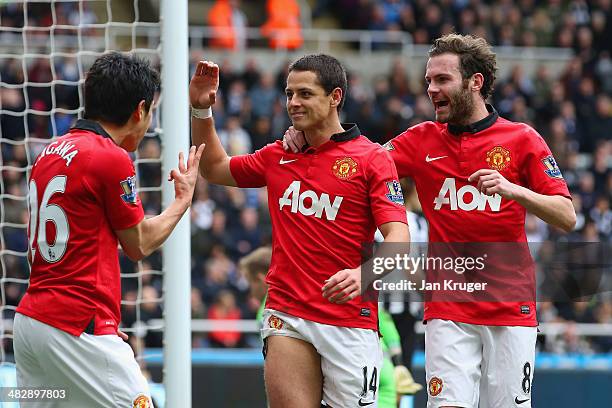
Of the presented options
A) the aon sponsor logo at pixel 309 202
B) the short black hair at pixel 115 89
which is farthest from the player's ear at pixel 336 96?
the short black hair at pixel 115 89

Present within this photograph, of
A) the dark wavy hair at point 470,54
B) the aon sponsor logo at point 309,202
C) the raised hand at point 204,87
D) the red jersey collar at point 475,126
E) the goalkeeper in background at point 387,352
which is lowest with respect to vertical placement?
the goalkeeper in background at point 387,352

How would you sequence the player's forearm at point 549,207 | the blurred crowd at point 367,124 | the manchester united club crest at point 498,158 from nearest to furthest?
the player's forearm at point 549,207 → the manchester united club crest at point 498,158 → the blurred crowd at point 367,124

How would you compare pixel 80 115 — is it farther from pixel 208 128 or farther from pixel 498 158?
pixel 498 158

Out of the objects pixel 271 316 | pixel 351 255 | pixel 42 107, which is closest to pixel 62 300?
pixel 271 316

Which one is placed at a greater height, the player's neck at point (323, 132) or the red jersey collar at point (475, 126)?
the red jersey collar at point (475, 126)

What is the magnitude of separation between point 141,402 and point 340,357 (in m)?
1.05

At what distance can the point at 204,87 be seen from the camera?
5.93 metres

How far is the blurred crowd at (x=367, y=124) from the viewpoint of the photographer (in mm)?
11977

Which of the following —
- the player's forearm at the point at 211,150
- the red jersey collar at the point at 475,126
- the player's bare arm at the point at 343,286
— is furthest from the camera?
the player's forearm at the point at 211,150

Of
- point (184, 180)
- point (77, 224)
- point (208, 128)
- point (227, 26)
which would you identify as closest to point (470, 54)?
point (208, 128)

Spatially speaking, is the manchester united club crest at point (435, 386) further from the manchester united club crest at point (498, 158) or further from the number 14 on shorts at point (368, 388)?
the manchester united club crest at point (498, 158)

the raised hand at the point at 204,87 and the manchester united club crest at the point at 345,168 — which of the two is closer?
the manchester united club crest at the point at 345,168

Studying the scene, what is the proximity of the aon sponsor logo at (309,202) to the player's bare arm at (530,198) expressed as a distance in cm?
70

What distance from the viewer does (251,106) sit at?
16.5m
